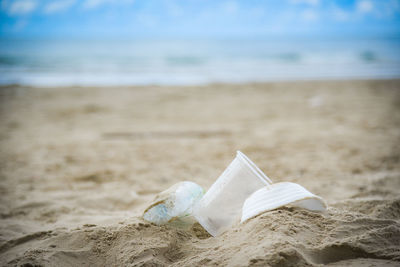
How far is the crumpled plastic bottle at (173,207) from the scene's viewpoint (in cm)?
181

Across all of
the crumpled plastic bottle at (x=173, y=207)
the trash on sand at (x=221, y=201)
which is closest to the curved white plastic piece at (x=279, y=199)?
the trash on sand at (x=221, y=201)

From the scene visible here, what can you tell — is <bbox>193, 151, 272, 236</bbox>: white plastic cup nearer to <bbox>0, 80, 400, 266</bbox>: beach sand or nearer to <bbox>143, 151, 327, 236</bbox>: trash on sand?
<bbox>143, 151, 327, 236</bbox>: trash on sand

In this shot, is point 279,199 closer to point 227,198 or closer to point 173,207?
point 227,198

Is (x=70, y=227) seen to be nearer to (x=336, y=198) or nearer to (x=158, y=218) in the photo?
(x=158, y=218)

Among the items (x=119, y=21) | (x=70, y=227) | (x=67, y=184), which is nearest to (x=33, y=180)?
(x=67, y=184)

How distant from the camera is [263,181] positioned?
178 cm

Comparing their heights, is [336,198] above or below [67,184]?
below

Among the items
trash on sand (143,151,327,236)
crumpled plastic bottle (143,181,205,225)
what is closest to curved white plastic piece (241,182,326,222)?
trash on sand (143,151,327,236)

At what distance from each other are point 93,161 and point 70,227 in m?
2.07

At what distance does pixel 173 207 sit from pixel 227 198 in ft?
1.12

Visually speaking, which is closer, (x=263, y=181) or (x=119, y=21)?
(x=263, y=181)

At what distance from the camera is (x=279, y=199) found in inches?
66.1

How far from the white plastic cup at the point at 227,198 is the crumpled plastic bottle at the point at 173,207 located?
70mm

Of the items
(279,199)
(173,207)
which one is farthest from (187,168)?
(279,199)
